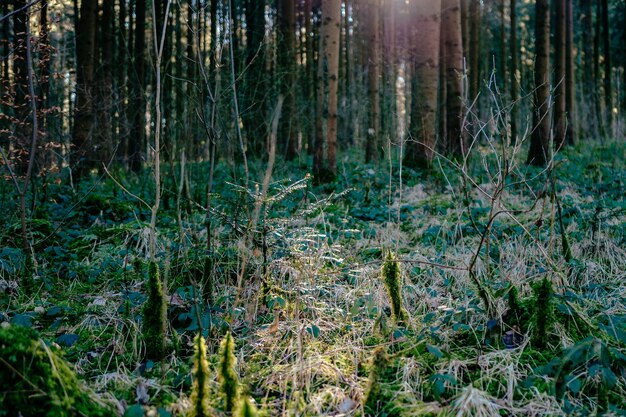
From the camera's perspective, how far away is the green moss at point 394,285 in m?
2.82

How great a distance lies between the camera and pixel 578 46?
26.3 m

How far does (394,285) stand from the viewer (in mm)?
2822

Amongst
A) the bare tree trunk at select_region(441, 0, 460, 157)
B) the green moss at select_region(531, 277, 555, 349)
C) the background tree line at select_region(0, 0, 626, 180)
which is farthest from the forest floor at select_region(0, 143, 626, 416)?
the bare tree trunk at select_region(441, 0, 460, 157)

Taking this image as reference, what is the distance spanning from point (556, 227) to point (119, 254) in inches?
160

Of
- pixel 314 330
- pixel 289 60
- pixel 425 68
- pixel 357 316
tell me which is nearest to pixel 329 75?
pixel 425 68

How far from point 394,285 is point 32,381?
75.0 inches

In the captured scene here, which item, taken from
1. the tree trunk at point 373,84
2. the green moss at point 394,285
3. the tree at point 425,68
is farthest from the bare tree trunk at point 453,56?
the green moss at point 394,285

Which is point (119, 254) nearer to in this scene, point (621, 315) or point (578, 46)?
point (621, 315)

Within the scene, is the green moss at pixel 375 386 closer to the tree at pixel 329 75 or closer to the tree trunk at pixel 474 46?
the tree at pixel 329 75

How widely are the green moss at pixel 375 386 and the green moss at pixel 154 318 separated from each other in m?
1.11

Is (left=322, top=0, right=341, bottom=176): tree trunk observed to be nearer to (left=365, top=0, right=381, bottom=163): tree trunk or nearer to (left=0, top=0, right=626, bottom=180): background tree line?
(left=0, top=0, right=626, bottom=180): background tree line

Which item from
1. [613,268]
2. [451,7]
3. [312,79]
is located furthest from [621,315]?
[312,79]

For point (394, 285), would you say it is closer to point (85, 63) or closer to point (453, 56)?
point (453, 56)

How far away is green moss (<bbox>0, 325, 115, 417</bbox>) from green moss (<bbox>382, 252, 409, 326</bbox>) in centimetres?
168
